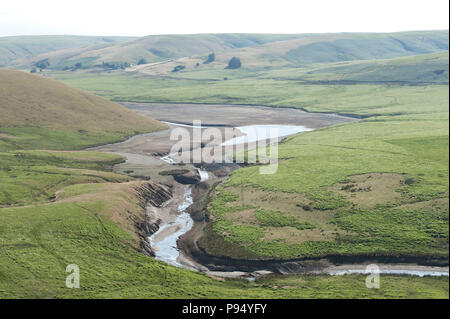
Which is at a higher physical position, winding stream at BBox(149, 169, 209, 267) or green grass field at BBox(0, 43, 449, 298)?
green grass field at BBox(0, 43, 449, 298)

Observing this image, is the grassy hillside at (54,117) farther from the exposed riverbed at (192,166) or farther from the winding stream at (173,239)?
the winding stream at (173,239)

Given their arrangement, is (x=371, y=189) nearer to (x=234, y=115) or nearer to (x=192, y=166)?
(x=192, y=166)

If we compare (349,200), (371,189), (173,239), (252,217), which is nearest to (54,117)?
(173,239)

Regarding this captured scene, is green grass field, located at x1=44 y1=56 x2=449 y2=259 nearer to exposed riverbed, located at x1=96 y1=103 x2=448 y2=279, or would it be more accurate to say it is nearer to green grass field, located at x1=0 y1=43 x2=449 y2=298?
green grass field, located at x1=0 y1=43 x2=449 y2=298

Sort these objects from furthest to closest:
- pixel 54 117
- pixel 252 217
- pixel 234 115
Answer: pixel 234 115 < pixel 54 117 < pixel 252 217

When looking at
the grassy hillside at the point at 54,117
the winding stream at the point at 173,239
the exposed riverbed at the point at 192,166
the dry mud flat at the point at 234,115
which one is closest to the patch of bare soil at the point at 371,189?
the exposed riverbed at the point at 192,166

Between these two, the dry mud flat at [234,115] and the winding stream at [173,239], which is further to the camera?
the dry mud flat at [234,115]

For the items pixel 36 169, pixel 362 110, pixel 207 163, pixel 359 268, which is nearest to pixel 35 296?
pixel 359 268

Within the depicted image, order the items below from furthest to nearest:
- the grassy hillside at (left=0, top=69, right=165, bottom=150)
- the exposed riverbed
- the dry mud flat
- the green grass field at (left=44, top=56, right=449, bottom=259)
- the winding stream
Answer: the dry mud flat → the grassy hillside at (left=0, top=69, right=165, bottom=150) → the winding stream → the green grass field at (left=44, top=56, right=449, bottom=259) → the exposed riverbed

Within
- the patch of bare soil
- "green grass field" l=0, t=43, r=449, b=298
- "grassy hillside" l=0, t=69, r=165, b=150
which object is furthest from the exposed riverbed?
the patch of bare soil
